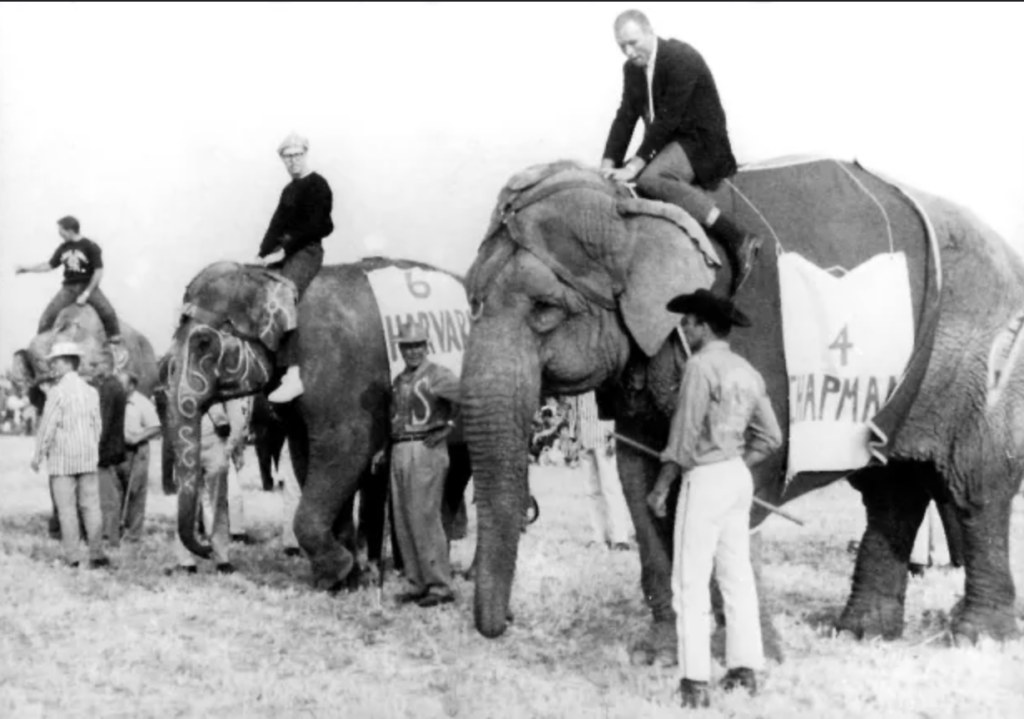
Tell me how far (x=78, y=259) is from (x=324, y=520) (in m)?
4.58

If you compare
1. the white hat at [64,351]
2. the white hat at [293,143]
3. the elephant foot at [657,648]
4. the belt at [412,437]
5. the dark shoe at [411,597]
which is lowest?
the dark shoe at [411,597]

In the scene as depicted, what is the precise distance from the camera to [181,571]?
10922 mm

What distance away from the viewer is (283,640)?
27.0ft

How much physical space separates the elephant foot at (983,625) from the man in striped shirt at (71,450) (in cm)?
654

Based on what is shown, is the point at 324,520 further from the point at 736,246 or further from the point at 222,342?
the point at 736,246

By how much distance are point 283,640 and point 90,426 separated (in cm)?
381

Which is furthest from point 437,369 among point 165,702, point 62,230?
point 62,230

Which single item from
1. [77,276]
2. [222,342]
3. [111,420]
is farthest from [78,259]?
[222,342]

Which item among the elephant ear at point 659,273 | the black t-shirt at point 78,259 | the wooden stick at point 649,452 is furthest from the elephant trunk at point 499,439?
the black t-shirt at point 78,259

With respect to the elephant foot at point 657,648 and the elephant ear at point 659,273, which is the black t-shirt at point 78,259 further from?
the elephant foot at point 657,648

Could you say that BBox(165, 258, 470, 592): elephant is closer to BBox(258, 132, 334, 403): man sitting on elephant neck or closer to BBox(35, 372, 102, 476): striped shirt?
BBox(258, 132, 334, 403): man sitting on elephant neck

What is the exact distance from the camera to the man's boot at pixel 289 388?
10242 millimetres

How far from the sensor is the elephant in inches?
402

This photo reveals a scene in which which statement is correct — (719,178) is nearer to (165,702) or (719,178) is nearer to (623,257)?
(623,257)
